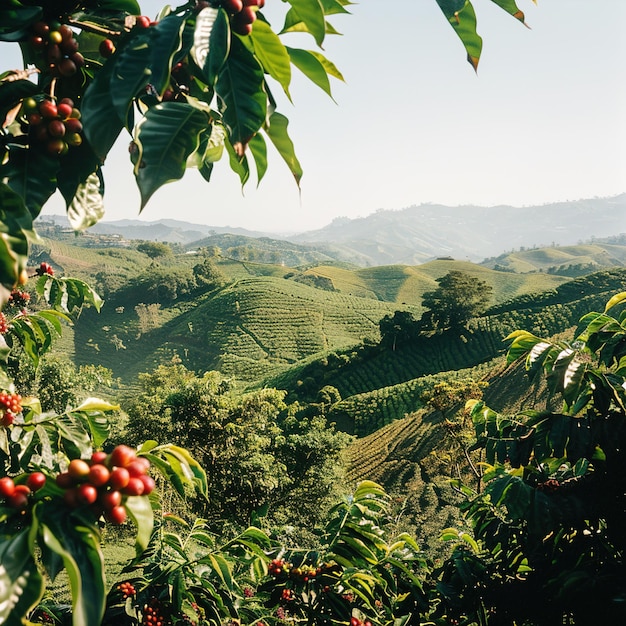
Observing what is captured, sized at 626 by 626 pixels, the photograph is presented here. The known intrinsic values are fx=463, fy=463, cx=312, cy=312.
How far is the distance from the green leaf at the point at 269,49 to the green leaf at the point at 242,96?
45 millimetres

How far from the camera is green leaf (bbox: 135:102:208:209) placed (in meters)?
0.75

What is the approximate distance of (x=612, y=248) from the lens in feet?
628

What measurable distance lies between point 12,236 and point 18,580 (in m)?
0.50

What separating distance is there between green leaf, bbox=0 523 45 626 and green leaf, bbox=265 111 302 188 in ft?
2.60

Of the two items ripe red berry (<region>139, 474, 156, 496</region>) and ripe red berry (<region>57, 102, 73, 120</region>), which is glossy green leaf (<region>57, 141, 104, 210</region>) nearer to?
ripe red berry (<region>57, 102, 73, 120</region>)

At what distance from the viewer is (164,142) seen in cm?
76

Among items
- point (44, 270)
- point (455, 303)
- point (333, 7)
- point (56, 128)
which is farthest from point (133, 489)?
point (455, 303)

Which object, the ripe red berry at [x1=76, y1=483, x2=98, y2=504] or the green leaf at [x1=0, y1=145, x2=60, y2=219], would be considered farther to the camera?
the green leaf at [x1=0, y1=145, x2=60, y2=219]

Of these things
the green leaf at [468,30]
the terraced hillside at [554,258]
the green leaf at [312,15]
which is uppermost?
the terraced hillside at [554,258]

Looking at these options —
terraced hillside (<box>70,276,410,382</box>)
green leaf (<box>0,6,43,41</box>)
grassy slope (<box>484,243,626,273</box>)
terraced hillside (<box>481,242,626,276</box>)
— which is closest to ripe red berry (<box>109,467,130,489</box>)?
Answer: green leaf (<box>0,6,43,41</box>)

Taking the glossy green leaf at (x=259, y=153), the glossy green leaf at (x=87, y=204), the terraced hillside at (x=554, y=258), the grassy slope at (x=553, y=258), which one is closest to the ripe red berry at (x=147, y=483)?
the glossy green leaf at (x=87, y=204)

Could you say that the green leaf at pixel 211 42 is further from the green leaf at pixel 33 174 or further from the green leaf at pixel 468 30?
the green leaf at pixel 468 30

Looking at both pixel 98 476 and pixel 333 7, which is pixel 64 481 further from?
pixel 333 7

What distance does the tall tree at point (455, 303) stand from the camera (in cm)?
4484
